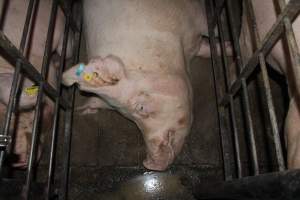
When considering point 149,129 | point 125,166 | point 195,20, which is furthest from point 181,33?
point 125,166

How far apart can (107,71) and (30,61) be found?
23.7 inches

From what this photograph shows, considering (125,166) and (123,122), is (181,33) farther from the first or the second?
(125,166)

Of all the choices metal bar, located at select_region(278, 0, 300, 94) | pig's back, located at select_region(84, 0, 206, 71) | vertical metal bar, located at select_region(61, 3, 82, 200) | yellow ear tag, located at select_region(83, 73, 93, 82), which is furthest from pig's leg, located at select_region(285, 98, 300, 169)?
vertical metal bar, located at select_region(61, 3, 82, 200)

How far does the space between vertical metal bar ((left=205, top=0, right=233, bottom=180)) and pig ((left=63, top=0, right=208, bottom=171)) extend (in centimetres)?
30

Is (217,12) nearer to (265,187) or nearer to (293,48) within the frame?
(293,48)

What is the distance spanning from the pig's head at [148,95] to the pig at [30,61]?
294 millimetres

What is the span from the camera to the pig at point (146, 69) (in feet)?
6.30

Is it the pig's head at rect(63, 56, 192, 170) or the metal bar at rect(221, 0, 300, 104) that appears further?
the pig's head at rect(63, 56, 192, 170)

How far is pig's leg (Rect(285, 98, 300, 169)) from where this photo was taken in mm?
1251

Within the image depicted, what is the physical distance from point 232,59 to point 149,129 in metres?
1.00

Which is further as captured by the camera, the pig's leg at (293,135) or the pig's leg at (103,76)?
the pig's leg at (103,76)

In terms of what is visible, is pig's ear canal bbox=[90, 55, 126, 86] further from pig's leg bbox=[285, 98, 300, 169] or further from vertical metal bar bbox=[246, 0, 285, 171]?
pig's leg bbox=[285, 98, 300, 169]

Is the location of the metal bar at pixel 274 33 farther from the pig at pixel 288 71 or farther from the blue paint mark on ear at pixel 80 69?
the blue paint mark on ear at pixel 80 69

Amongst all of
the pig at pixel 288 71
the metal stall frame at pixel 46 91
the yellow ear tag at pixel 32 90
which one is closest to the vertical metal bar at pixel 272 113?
the pig at pixel 288 71
